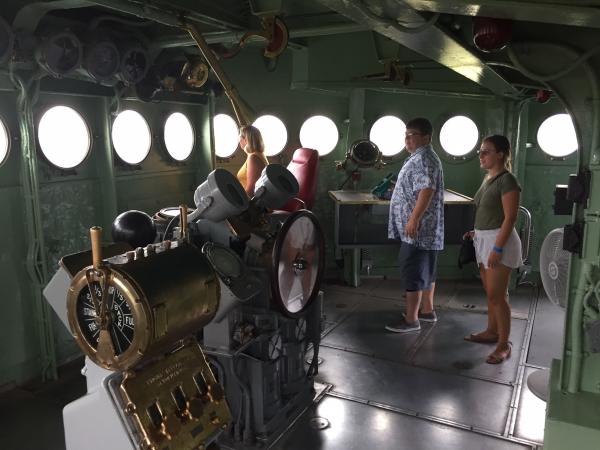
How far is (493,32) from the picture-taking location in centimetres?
172

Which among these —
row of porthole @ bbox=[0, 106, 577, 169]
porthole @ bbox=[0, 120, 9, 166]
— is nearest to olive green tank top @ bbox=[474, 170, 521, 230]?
row of porthole @ bbox=[0, 106, 577, 169]

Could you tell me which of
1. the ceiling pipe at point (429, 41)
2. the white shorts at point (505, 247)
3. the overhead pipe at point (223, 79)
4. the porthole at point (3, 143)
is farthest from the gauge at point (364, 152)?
the porthole at point (3, 143)

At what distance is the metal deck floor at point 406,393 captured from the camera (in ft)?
8.81

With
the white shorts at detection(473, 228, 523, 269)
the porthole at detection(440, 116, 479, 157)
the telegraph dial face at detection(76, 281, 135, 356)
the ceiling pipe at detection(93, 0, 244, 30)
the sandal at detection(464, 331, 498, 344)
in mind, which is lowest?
the sandal at detection(464, 331, 498, 344)

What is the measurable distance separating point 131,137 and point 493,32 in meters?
3.20

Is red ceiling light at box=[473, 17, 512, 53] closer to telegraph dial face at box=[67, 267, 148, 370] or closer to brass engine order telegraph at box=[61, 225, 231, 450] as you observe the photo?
brass engine order telegraph at box=[61, 225, 231, 450]

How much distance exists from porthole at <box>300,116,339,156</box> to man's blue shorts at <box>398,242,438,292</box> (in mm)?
2035

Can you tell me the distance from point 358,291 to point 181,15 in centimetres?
330

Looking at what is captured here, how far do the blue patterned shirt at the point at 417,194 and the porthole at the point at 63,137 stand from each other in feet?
7.55

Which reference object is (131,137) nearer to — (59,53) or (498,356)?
(59,53)

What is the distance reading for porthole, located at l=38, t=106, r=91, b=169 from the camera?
3.45 metres

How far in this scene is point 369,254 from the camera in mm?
5500

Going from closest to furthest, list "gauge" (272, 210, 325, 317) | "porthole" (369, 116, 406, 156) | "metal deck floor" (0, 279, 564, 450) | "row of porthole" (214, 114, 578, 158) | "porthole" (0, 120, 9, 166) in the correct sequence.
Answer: "gauge" (272, 210, 325, 317) → "metal deck floor" (0, 279, 564, 450) → "porthole" (0, 120, 9, 166) → "row of porthole" (214, 114, 578, 158) → "porthole" (369, 116, 406, 156)

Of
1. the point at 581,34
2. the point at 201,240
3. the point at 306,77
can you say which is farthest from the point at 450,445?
the point at 306,77
